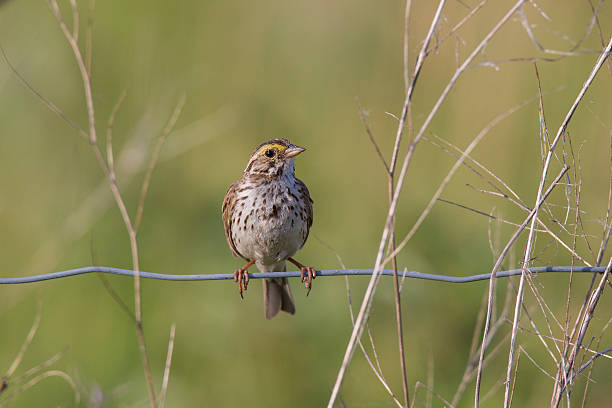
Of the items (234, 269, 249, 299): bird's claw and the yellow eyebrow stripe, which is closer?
(234, 269, 249, 299): bird's claw

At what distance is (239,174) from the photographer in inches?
239

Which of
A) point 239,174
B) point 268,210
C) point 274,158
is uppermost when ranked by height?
point 239,174

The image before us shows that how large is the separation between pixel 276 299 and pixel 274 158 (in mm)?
878

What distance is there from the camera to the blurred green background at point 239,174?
4.71m

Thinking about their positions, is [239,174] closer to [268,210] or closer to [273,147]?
[273,147]

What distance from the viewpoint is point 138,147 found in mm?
4652

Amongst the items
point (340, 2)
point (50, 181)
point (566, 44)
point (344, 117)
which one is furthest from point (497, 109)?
point (50, 181)

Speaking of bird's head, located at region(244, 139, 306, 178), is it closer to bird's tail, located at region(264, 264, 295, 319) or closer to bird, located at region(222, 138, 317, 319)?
bird, located at region(222, 138, 317, 319)

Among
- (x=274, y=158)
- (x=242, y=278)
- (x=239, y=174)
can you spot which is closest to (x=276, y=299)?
(x=242, y=278)

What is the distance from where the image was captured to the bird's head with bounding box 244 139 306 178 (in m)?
4.29

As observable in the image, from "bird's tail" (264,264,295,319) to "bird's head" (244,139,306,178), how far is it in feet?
2.31

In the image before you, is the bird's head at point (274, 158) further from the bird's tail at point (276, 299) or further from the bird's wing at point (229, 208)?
the bird's tail at point (276, 299)

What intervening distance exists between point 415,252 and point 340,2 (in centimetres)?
263

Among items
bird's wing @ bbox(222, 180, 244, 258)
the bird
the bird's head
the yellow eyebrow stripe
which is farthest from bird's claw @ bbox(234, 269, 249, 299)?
the yellow eyebrow stripe
